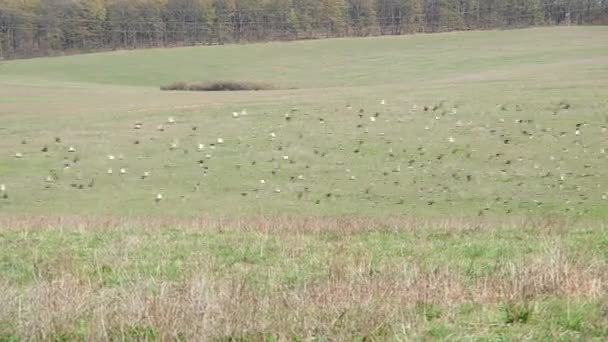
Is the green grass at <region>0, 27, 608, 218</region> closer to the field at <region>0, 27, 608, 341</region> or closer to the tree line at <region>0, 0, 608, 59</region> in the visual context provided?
the field at <region>0, 27, 608, 341</region>

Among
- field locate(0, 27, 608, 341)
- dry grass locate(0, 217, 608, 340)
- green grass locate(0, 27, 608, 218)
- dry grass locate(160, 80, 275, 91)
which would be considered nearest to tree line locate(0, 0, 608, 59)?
dry grass locate(160, 80, 275, 91)

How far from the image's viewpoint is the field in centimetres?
712

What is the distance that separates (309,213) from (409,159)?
652 centimetres

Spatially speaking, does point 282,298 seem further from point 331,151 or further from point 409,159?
point 331,151

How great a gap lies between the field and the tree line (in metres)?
60.3

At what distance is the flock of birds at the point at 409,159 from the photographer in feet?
78.4

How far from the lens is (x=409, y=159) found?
27.8 meters

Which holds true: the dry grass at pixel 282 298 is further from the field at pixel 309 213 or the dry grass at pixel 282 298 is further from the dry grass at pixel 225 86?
the dry grass at pixel 225 86

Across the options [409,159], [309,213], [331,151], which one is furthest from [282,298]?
[331,151]

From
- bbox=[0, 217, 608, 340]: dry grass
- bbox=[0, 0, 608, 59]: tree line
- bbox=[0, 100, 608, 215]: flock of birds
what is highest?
bbox=[0, 0, 608, 59]: tree line

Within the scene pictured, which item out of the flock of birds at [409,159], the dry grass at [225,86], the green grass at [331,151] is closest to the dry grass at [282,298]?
the green grass at [331,151]

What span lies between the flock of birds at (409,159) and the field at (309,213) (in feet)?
0.37

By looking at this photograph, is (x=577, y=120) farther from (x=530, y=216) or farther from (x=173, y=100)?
(x=173, y=100)

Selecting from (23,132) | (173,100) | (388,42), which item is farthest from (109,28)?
(23,132)
